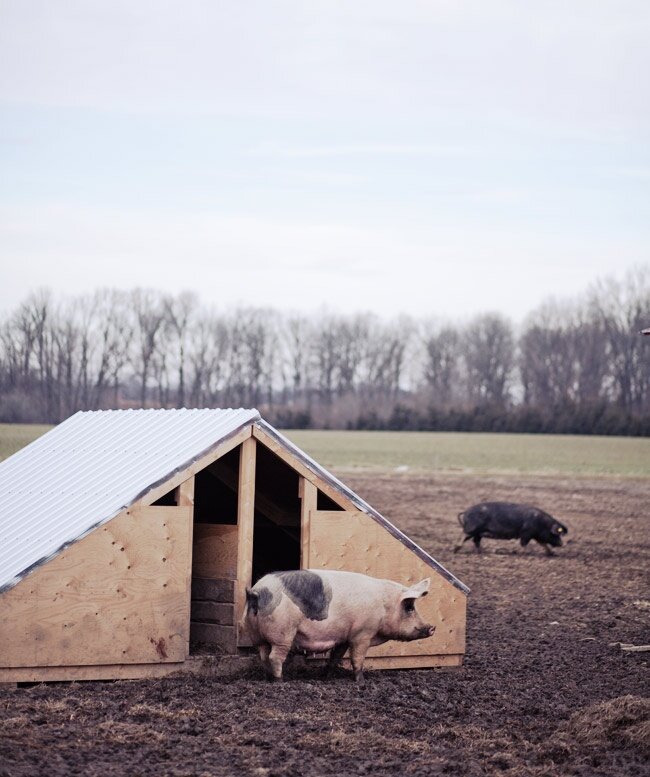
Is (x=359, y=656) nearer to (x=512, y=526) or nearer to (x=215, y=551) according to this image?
(x=215, y=551)

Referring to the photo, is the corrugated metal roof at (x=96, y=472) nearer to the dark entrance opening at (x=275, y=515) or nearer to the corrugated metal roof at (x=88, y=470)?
the corrugated metal roof at (x=88, y=470)

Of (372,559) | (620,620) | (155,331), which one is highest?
(155,331)

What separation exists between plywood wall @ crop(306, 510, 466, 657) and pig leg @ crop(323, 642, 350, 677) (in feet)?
1.59

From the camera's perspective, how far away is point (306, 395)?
324ft

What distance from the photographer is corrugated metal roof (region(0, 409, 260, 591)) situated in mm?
9367

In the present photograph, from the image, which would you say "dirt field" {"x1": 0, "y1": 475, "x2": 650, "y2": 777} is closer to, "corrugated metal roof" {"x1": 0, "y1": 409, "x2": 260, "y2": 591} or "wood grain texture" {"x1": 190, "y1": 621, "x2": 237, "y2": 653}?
"wood grain texture" {"x1": 190, "y1": 621, "x2": 237, "y2": 653}

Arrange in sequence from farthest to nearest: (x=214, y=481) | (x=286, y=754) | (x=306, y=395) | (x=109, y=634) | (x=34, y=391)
→ (x=306, y=395) → (x=34, y=391) → (x=214, y=481) → (x=109, y=634) → (x=286, y=754)

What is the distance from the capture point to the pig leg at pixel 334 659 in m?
10.1

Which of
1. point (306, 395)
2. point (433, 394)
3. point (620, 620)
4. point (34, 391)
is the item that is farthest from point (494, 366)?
point (620, 620)

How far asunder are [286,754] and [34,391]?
4232 cm

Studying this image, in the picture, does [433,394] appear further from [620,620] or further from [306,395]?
[620,620]

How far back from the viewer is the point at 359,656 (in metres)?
9.95

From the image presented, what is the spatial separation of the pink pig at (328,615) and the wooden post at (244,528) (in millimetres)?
581

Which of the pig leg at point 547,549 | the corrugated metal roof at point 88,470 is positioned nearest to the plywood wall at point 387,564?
the corrugated metal roof at point 88,470
